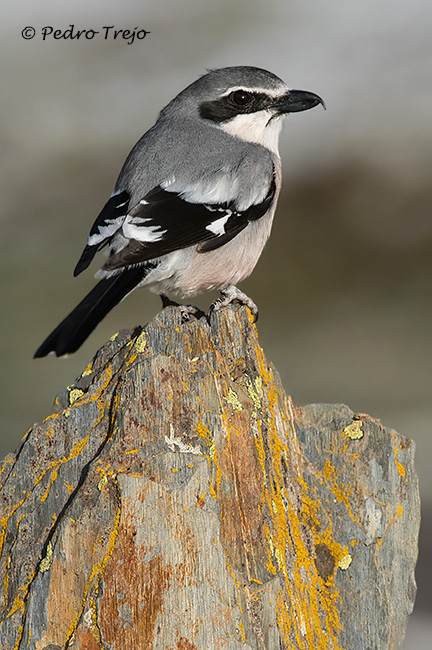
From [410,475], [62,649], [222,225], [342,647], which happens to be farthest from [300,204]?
[62,649]

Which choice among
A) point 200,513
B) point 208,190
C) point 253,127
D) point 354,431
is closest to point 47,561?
point 200,513

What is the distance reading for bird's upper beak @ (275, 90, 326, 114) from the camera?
465 centimetres

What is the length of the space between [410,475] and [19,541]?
1925 mm

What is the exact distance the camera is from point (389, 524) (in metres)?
3.49

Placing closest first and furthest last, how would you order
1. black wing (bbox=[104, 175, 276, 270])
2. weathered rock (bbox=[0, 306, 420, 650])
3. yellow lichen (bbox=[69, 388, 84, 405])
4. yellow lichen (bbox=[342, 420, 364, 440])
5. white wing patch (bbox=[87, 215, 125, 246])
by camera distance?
1. weathered rock (bbox=[0, 306, 420, 650])
2. yellow lichen (bbox=[69, 388, 84, 405])
3. yellow lichen (bbox=[342, 420, 364, 440])
4. black wing (bbox=[104, 175, 276, 270])
5. white wing patch (bbox=[87, 215, 125, 246])

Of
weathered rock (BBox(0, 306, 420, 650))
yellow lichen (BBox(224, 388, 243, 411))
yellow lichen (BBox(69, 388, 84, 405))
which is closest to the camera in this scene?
weathered rock (BBox(0, 306, 420, 650))

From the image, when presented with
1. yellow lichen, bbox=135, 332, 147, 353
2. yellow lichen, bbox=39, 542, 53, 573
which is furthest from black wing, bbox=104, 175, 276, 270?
yellow lichen, bbox=39, 542, 53, 573

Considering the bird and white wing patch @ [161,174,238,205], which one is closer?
the bird

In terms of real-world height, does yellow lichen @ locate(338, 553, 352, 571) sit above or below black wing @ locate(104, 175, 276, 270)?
below

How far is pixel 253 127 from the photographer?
4695mm

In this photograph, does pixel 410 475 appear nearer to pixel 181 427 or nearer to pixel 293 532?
pixel 293 532

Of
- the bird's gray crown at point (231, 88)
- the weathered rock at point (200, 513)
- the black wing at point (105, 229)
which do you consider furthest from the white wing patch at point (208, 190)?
the weathered rock at point (200, 513)

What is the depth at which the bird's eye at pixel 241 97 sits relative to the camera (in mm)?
4672

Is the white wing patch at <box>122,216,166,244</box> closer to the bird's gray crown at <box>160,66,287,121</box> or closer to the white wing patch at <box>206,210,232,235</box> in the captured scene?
the white wing patch at <box>206,210,232,235</box>
